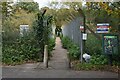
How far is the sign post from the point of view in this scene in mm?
13211

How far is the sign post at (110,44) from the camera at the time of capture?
1321 cm

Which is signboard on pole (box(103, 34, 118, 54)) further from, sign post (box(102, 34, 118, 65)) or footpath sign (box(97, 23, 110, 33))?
footpath sign (box(97, 23, 110, 33))

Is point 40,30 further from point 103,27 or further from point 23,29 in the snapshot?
Answer: point 103,27

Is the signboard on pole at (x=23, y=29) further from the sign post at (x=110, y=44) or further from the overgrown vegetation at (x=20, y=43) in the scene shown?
the sign post at (x=110, y=44)

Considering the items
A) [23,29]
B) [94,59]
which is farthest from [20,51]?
[94,59]

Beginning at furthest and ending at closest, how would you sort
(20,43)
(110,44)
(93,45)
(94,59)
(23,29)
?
(23,29), (20,43), (93,45), (94,59), (110,44)

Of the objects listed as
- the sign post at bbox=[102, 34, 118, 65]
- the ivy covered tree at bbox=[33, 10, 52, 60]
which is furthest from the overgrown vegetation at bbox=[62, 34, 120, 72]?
the ivy covered tree at bbox=[33, 10, 52, 60]

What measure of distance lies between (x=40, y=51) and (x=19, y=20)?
13.6 ft

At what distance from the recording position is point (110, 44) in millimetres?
13320

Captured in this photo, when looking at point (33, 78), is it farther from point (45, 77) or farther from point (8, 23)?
point (8, 23)

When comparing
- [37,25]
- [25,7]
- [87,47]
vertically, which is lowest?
[87,47]

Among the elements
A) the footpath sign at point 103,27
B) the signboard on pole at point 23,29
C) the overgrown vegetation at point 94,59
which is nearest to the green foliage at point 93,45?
the overgrown vegetation at point 94,59

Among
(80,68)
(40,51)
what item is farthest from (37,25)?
(80,68)

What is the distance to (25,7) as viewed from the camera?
27422 mm
